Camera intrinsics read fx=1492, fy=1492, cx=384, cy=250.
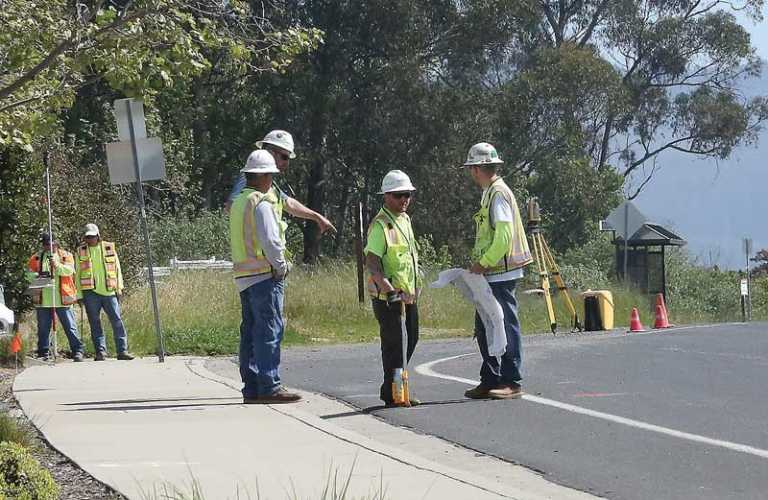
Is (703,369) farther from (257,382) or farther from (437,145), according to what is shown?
(437,145)

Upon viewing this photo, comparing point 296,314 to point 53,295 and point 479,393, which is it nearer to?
point 53,295

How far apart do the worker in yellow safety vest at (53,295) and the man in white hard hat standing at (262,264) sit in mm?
7337

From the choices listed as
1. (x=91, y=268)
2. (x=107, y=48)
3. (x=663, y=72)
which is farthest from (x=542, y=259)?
(x=663, y=72)

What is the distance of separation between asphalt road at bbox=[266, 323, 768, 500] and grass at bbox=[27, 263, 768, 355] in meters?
2.79

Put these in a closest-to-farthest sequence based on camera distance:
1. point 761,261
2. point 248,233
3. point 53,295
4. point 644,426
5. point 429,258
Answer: point 644,426, point 248,233, point 53,295, point 429,258, point 761,261

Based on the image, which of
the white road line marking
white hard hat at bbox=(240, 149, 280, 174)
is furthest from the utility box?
white hard hat at bbox=(240, 149, 280, 174)

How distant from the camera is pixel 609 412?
10.6m

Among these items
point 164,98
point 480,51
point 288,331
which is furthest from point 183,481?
point 480,51

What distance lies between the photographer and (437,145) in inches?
1658

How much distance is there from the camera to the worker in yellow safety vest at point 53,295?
18.2 metres

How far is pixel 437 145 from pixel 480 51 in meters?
3.63

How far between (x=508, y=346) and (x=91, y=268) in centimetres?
870

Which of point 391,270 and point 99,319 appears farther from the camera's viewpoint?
point 99,319

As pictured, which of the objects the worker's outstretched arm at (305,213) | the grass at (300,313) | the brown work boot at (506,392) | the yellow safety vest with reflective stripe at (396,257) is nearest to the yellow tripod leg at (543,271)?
the grass at (300,313)
